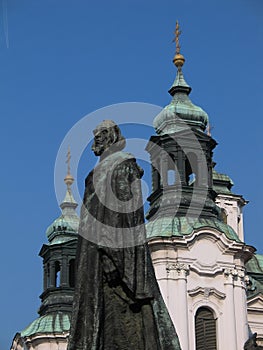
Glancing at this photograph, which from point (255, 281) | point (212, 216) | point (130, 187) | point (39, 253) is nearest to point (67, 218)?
point (39, 253)

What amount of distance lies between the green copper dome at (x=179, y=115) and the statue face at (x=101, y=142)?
33265mm

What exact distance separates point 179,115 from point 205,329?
9.74 m

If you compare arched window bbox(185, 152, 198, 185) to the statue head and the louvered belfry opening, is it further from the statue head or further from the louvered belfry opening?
the statue head

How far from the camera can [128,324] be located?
802 cm

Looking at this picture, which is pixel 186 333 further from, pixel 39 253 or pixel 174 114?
pixel 39 253

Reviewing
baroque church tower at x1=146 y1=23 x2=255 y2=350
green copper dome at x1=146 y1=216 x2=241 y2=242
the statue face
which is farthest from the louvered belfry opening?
the statue face

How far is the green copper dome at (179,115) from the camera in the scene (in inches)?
1677

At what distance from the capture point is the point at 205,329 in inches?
1481

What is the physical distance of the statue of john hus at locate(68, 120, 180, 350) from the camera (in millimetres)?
7910

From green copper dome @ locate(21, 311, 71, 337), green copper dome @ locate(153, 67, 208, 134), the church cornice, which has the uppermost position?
green copper dome @ locate(153, 67, 208, 134)

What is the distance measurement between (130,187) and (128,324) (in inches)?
42.9

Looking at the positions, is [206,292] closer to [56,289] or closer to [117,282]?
[56,289]

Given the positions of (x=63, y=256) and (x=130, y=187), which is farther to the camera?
(x=63, y=256)

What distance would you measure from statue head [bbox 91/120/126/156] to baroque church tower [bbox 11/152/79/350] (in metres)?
36.8
